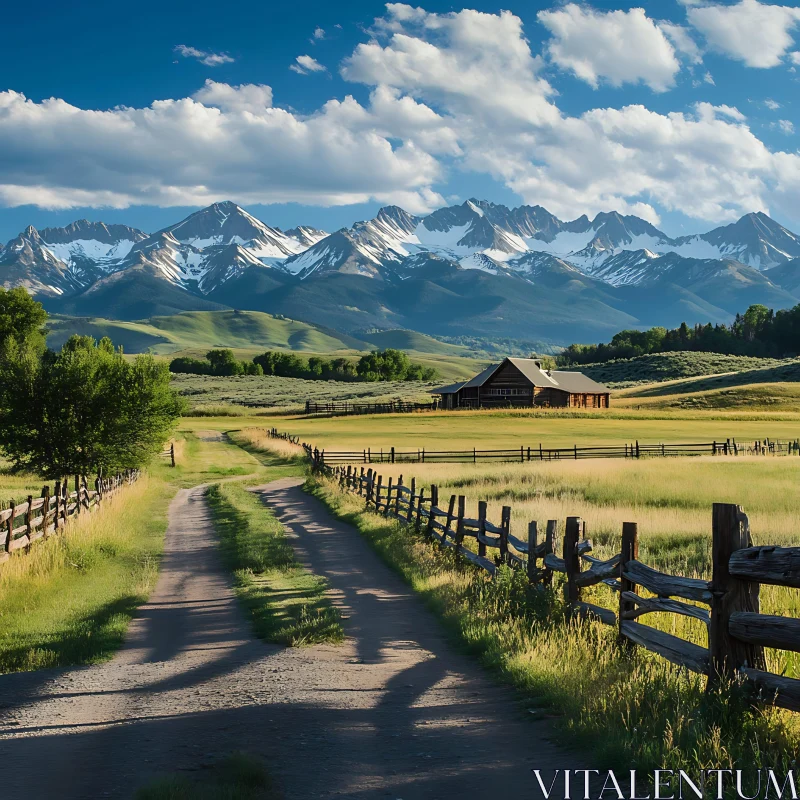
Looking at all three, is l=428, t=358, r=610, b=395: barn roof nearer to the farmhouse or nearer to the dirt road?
the farmhouse

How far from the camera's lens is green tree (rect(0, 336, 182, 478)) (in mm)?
31047

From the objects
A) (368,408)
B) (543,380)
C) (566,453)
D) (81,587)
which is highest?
(543,380)

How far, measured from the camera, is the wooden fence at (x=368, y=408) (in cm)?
11162

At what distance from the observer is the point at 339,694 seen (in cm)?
909

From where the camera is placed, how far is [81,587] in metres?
16.0

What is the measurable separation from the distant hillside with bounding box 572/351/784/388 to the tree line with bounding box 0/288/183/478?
132 meters

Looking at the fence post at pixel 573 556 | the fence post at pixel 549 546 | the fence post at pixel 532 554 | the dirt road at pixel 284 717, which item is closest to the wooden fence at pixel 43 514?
the dirt road at pixel 284 717

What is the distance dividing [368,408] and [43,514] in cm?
9362

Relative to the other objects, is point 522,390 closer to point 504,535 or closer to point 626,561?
point 504,535

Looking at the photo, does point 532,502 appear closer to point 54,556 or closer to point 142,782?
point 54,556

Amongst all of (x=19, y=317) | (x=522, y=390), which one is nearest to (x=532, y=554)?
(x=19, y=317)

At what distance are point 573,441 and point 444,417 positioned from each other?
1287 inches

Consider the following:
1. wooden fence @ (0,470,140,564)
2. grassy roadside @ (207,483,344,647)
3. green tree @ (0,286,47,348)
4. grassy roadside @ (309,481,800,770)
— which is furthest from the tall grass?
green tree @ (0,286,47,348)

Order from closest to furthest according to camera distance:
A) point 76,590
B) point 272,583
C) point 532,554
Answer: point 532,554
point 76,590
point 272,583
